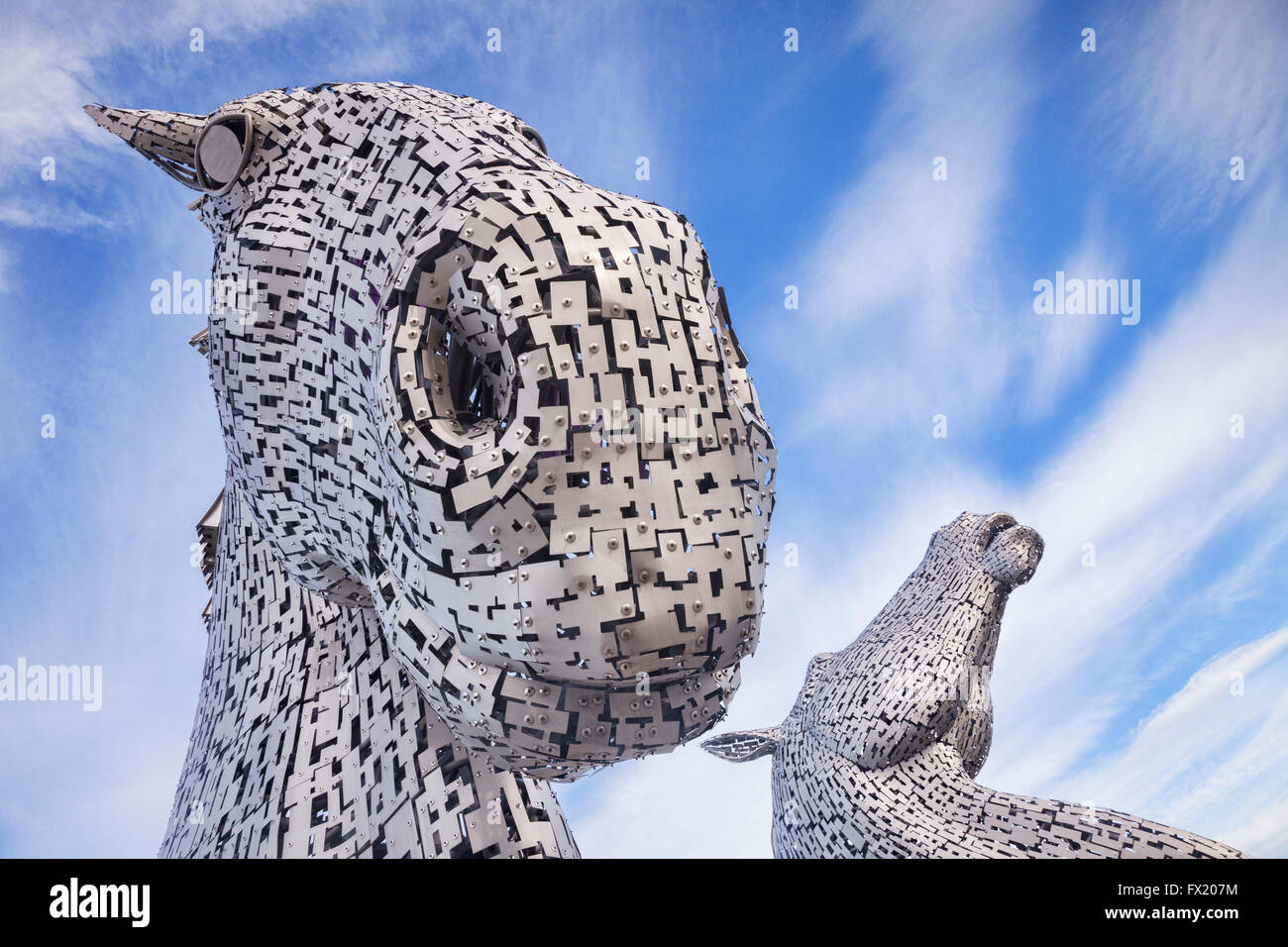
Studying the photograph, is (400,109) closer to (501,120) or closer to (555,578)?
(501,120)

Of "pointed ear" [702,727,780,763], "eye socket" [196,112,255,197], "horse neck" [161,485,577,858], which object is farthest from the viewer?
"pointed ear" [702,727,780,763]

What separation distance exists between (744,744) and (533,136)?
13.2 feet

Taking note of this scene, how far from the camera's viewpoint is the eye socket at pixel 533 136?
1438 millimetres

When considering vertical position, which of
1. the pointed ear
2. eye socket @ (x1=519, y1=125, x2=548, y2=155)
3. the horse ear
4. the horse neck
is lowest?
the pointed ear

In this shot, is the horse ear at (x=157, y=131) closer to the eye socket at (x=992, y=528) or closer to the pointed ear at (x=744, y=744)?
the pointed ear at (x=744, y=744)

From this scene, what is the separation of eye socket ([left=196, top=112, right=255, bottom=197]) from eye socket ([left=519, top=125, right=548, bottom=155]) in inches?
17.5

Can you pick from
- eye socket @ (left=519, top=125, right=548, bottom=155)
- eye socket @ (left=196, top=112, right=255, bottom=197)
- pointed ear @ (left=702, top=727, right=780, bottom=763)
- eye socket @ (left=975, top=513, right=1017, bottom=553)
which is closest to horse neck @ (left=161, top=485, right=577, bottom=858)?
eye socket @ (left=196, top=112, right=255, bottom=197)

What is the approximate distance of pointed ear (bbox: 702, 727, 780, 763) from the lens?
4.77m

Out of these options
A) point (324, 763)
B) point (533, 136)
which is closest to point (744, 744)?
point (324, 763)

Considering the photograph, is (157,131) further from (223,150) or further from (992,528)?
(992,528)

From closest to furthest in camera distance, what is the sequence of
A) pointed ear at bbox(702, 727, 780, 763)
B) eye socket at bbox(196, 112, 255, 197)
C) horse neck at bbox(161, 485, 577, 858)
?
1. horse neck at bbox(161, 485, 577, 858)
2. eye socket at bbox(196, 112, 255, 197)
3. pointed ear at bbox(702, 727, 780, 763)

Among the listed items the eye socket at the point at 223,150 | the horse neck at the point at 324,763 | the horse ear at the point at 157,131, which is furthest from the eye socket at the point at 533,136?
the horse neck at the point at 324,763

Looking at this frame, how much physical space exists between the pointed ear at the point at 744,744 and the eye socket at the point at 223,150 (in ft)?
13.4

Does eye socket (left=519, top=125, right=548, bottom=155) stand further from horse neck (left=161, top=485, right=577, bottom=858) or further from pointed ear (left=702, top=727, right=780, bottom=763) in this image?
pointed ear (left=702, top=727, right=780, bottom=763)
